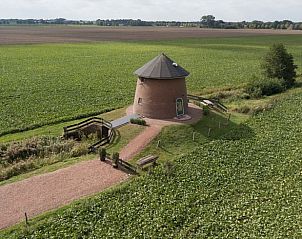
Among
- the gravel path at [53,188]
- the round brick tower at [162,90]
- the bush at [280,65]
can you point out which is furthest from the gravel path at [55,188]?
the bush at [280,65]

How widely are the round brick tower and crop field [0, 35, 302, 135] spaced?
22.5ft

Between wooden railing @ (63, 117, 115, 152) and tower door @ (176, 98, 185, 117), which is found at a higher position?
tower door @ (176, 98, 185, 117)

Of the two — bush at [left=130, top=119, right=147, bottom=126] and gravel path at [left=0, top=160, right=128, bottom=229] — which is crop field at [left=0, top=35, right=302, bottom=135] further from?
gravel path at [left=0, top=160, right=128, bottom=229]

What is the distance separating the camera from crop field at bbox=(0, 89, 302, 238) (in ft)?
53.7

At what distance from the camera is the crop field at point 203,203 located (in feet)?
53.7

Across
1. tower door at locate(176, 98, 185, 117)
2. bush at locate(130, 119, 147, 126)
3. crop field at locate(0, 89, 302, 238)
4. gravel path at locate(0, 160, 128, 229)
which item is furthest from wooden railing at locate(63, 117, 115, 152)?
tower door at locate(176, 98, 185, 117)

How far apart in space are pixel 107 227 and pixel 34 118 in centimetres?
1910

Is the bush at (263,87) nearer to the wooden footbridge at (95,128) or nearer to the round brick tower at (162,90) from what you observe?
the round brick tower at (162,90)

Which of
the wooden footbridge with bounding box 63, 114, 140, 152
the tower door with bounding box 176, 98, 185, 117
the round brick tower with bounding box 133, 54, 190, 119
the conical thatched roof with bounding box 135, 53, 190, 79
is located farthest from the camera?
the tower door with bounding box 176, 98, 185, 117

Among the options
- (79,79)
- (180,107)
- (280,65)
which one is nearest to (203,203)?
(180,107)

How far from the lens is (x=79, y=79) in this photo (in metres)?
51.2

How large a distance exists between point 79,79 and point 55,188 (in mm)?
32579

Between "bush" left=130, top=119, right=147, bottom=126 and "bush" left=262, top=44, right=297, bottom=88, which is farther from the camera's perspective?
"bush" left=262, top=44, right=297, bottom=88

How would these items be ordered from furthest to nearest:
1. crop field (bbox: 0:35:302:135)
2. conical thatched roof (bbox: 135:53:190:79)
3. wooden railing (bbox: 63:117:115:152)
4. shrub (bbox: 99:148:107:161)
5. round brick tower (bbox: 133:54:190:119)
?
crop field (bbox: 0:35:302:135) → round brick tower (bbox: 133:54:190:119) → conical thatched roof (bbox: 135:53:190:79) → wooden railing (bbox: 63:117:115:152) → shrub (bbox: 99:148:107:161)
